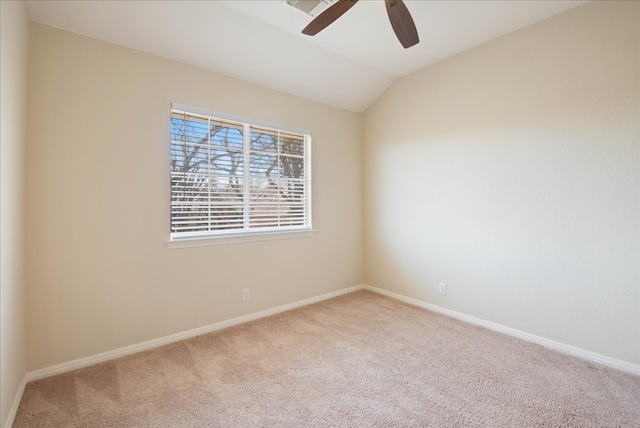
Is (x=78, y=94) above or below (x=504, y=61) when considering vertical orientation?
below

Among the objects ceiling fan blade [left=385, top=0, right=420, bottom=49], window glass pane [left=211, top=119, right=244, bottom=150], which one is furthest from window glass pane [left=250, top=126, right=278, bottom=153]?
ceiling fan blade [left=385, top=0, right=420, bottom=49]

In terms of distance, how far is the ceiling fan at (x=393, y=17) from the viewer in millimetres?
1729

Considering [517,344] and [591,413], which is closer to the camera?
[591,413]

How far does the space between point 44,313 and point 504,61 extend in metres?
4.45

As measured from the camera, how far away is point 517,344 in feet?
8.54

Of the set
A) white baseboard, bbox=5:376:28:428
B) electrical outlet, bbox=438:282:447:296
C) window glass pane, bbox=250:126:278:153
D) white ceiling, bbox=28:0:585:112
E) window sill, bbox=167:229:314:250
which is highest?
white ceiling, bbox=28:0:585:112

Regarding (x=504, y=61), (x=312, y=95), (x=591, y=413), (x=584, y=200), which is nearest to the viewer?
(x=591, y=413)

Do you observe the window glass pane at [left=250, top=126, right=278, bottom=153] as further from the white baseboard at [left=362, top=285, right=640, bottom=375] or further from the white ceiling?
the white baseboard at [left=362, top=285, right=640, bottom=375]

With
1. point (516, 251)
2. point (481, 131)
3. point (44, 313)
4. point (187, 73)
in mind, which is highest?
point (187, 73)

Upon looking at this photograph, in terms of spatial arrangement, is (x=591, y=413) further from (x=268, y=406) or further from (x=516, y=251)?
(x=268, y=406)

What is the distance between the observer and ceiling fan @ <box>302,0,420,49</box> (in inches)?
68.1

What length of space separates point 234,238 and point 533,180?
2.92 m

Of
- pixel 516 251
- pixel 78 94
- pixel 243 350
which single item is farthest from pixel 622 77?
pixel 78 94

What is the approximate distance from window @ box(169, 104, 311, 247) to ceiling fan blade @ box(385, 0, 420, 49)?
1.73 m
